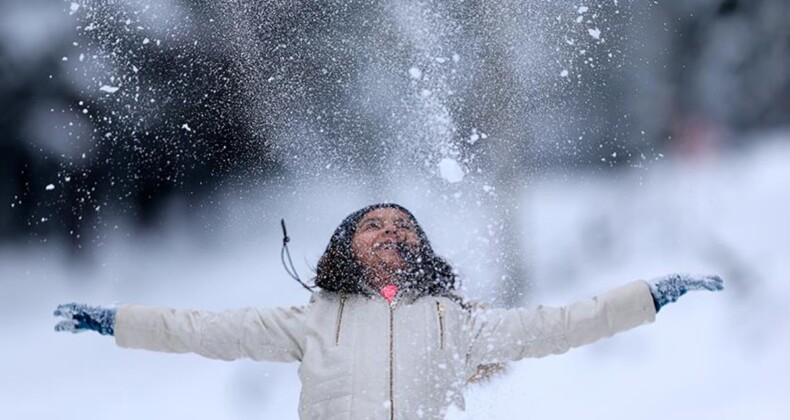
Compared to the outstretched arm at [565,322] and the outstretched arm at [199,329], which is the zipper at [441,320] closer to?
the outstretched arm at [565,322]

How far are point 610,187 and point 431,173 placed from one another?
105 cm

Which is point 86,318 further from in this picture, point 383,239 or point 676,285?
point 676,285

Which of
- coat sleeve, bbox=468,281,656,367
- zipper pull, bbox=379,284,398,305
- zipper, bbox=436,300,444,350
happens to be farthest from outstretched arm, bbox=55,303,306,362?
coat sleeve, bbox=468,281,656,367

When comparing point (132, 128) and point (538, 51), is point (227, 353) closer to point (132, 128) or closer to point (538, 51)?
point (132, 128)

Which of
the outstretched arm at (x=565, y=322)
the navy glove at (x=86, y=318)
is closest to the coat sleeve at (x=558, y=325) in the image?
the outstretched arm at (x=565, y=322)

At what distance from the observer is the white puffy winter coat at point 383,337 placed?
8.59ft

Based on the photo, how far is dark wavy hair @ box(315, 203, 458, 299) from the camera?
112 inches

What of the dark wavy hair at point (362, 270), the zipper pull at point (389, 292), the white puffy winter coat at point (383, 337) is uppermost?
the dark wavy hair at point (362, 270)

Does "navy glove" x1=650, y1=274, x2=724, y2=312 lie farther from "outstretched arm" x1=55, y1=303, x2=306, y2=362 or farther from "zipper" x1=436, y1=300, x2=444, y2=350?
"outstretched arm" x1=55, y1=303, x2=306, y2=362

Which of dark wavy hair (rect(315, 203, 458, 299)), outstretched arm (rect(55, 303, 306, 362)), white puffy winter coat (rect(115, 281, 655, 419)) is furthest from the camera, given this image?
dark wavy hair (rect(315, 203, 458, 299))

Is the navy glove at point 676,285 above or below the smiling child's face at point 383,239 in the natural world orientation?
below

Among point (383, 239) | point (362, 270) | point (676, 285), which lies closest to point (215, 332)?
point (362, 270)

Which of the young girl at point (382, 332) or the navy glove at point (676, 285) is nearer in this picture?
the young girl at point (382, 332)

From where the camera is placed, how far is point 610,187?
4969 millimetres
